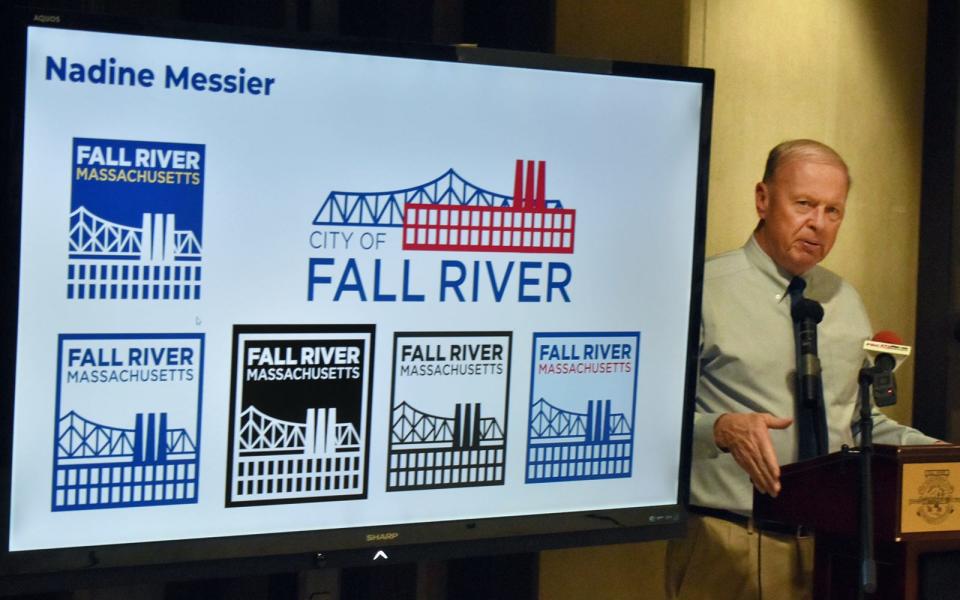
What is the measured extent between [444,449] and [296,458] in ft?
1.12

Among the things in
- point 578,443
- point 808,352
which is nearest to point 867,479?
point 808,352

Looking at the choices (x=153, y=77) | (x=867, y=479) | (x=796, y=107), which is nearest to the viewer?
(x=153, y=77)

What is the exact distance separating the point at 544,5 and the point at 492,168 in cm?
63

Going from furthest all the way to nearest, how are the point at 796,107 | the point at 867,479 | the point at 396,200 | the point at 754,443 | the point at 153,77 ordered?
the point at 796,107 → the point at 754,443 → the point at 396,200 → the point at 867,479 → the point at 153,77

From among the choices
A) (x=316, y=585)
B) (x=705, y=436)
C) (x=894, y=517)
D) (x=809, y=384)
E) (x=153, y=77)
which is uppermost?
(x=153, y=77)

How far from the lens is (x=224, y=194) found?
237cm

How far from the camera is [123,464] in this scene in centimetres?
234

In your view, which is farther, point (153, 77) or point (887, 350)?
point (887, 350)

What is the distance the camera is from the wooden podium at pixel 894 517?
249cm

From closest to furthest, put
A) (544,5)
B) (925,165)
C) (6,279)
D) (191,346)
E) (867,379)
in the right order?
(6,279), (191,346), (867,379), (544,5), (925,165)

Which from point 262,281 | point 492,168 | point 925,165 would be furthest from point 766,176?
point 262,281

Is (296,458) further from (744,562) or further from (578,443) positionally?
(744,562)

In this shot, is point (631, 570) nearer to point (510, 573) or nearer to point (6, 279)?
point (510, 573)

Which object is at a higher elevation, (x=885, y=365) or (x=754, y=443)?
(x=885, y=365)
